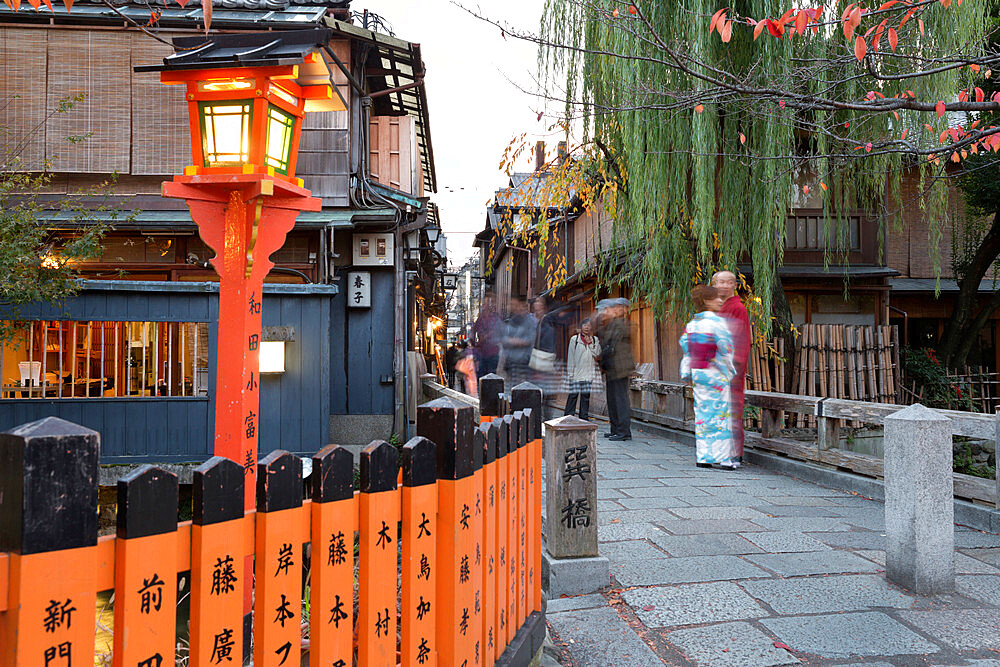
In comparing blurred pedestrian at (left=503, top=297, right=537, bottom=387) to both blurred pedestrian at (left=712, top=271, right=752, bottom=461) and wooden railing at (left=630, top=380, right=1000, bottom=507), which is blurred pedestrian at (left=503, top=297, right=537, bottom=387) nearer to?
blurred pedestrian at (left=712, top=271, right=752, bottom=461)

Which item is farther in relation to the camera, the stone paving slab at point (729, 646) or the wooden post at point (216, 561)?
the stone paving slab at point (729, 646)

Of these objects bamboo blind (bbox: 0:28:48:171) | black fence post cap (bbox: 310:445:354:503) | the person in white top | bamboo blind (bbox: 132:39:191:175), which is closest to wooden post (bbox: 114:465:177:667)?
black fence post cap (bbox: 310:445:354:503)

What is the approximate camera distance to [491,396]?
4031mm

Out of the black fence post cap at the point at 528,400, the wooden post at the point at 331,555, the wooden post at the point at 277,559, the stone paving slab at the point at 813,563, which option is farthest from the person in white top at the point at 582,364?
the wooden post at the point at 277,559

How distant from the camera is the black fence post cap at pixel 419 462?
211 centimetres

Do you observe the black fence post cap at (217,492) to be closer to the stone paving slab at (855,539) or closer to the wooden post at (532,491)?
the wooden post at (532,491)

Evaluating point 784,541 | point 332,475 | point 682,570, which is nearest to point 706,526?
point 784,541

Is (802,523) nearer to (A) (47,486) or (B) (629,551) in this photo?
(B) (629,551)

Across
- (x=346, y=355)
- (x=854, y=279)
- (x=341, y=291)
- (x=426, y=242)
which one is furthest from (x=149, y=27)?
(x=854, y=279)

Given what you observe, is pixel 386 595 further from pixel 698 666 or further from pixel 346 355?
pixel 346 355

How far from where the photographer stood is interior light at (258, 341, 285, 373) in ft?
33.8

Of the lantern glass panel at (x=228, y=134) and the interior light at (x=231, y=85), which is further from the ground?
the interior light at (x=231, y=85)

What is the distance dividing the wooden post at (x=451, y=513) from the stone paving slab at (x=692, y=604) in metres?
1.94

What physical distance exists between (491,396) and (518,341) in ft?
20.1
